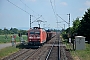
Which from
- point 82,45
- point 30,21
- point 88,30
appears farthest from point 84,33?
point 82,45

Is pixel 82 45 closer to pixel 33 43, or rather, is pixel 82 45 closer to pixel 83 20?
pixel 33 43

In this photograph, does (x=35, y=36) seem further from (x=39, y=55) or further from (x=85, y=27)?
(x=85, y=27)

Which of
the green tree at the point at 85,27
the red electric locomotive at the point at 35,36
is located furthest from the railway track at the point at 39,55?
the green tree at the point at 85,27

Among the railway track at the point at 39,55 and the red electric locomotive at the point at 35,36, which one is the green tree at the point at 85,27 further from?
the railway track at the point at 39,55

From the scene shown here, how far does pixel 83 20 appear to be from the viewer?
4991cm

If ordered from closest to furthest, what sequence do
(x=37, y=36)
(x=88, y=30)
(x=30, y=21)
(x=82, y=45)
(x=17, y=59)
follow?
(x=17, y=59)
(x=82, y=45)
(x=37, y=36)
(x=88, y=30)
(x=30, y=21)

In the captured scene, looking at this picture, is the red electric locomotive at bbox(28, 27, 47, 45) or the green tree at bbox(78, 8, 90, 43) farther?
the green tree at bbox(78, 8, 90, 43)

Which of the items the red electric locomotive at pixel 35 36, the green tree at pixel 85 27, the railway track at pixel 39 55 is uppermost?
the green tree at pixel 85 27

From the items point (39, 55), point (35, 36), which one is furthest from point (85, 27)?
point (39, 55)

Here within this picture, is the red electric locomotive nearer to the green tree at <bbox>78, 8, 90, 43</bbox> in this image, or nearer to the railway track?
the railway track

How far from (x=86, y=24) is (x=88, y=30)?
1490 millimetres

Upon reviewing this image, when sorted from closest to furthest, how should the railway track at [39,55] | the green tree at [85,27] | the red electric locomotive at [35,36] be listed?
the railway track at [39,55]
the red electric locomotive at [35,36]
the green tree at [85,27]

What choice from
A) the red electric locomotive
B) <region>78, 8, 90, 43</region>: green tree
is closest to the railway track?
the red electric locomotive

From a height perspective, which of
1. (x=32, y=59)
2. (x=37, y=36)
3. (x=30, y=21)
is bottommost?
(x=32, y=59)
